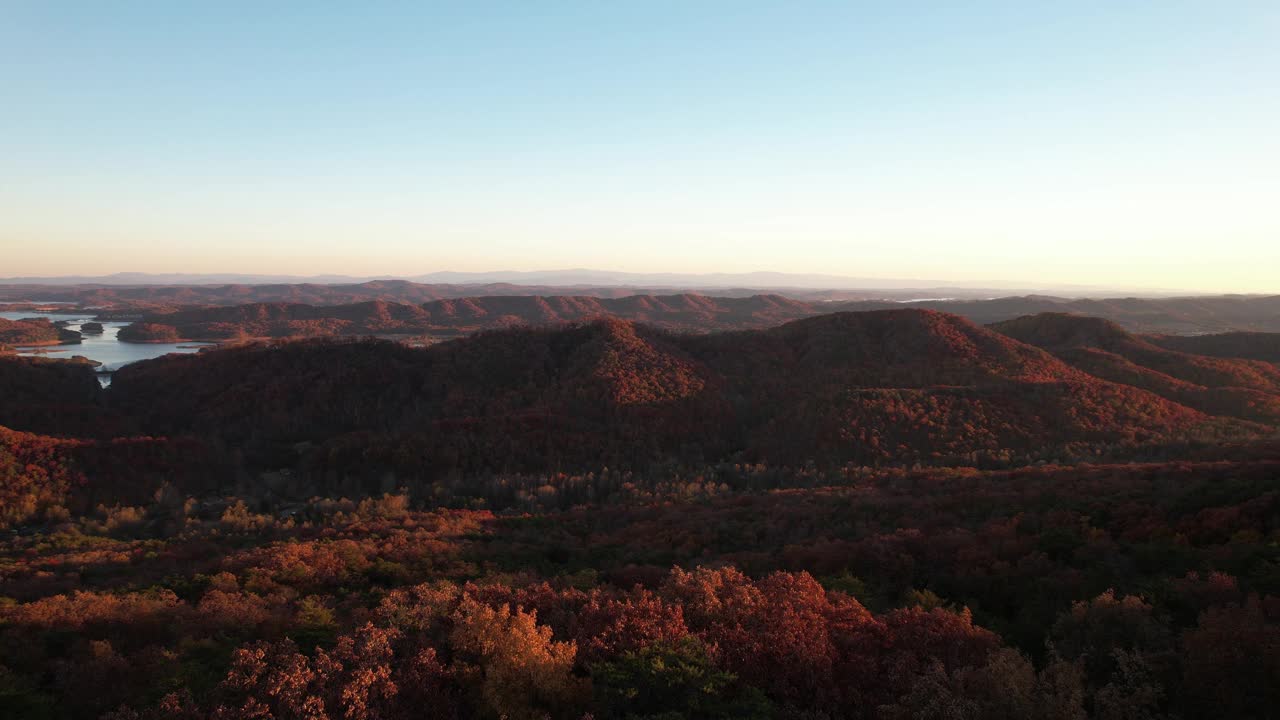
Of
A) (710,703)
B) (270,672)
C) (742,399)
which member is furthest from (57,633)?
(742,399)

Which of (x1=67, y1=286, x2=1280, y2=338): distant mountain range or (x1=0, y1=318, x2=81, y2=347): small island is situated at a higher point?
(x1=67, y1=286, x2=1280, y2=338): distant mountain range

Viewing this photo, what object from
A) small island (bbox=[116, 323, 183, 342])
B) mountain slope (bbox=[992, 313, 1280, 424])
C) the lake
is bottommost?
the lake

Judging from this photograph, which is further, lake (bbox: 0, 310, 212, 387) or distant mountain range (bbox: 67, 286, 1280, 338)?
distant mountain range (bbox: 67, 286, 1280, 338)

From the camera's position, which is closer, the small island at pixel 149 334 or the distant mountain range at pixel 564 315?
the small island at pixel 149 334

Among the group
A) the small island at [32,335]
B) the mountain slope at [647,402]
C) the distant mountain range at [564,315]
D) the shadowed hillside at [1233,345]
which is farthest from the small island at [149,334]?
the shadowed hillside at [1233,345]

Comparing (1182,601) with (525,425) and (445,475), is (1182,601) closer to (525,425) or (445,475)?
(445,475)

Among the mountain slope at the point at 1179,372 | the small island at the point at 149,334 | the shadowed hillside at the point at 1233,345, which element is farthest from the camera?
the small island at the point at 149,334

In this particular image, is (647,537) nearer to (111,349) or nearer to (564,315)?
(111,349)

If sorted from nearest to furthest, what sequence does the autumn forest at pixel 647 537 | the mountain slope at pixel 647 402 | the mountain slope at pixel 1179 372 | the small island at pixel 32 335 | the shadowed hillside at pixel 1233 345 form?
1. the autumn forest at pixel 647 537
2. the mountain slope at pixel 647 402
3. the mountain slope at pixel 1179 372
4. the shadowed hillside at pixel 1233 345
5. the small island at pixel 32 335

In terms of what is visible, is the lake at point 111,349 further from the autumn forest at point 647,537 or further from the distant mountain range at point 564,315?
the autumn forest at point 647,537

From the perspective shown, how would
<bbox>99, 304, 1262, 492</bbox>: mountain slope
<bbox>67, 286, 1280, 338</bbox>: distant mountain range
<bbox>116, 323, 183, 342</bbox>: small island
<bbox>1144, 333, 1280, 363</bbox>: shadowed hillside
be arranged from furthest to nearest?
1. <bbox>67, 286, 1280, 338</bbox>: distant mountain range
2. <bbox>116, 323, 183, 342</bbox>: small island
3. <bbox>1144, 333, 1280, 363</bbox>: shadowed hillside
4. <bbox>99, 304, 1262, 492</bbox>: mountain slope

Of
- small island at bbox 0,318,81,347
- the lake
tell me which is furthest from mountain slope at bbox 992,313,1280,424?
small island at bbox 0,318,81,347

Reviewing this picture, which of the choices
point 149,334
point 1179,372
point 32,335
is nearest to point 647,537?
point 1179,372

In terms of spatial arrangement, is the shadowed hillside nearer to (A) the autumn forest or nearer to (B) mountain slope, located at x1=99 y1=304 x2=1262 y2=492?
(A) the autumn forest
